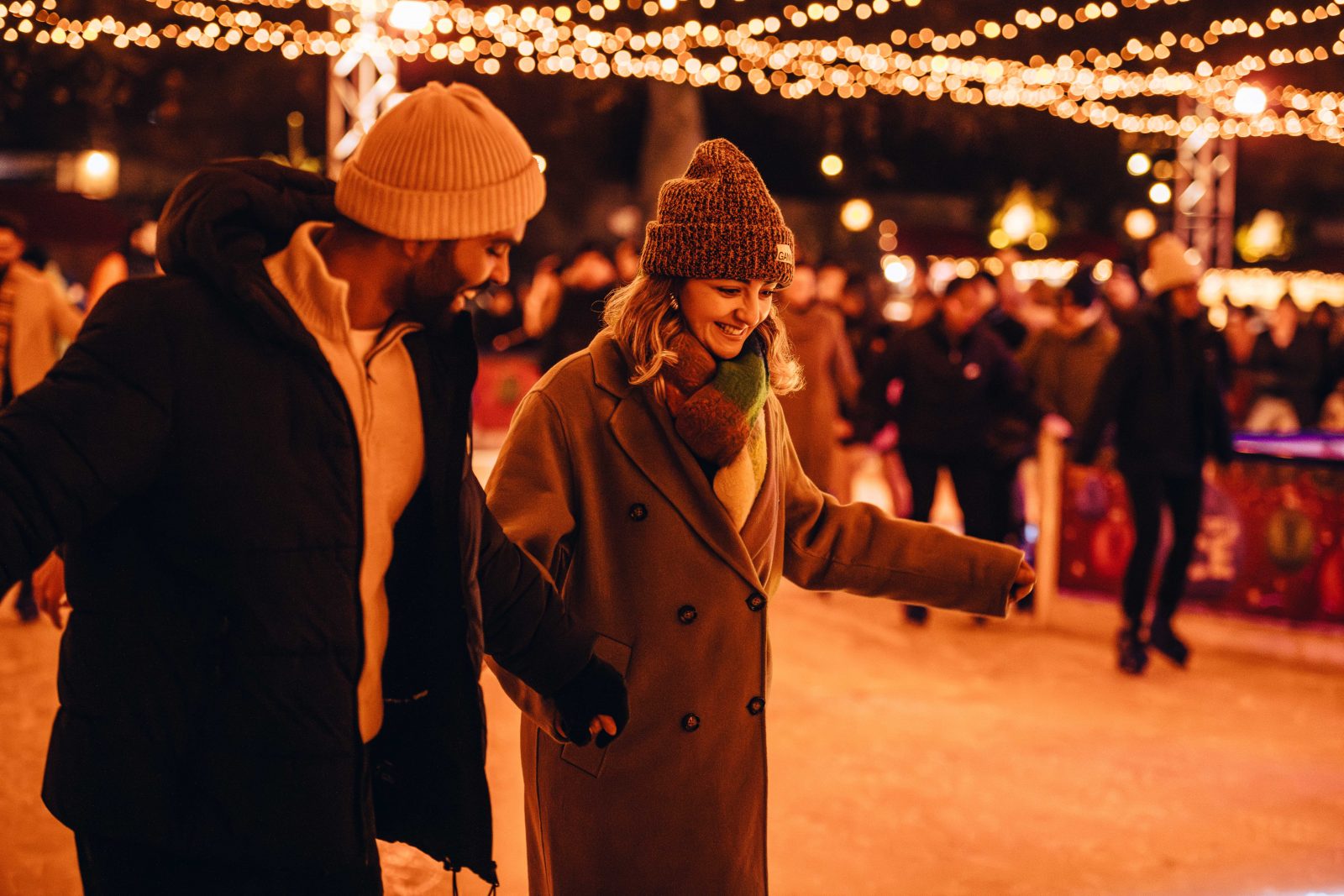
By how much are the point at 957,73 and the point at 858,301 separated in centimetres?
400

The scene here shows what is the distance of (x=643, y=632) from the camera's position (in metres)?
2.56

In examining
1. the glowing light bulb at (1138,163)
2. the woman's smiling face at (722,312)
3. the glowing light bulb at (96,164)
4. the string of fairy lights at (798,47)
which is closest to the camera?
the woman's smiling face at (722,312)

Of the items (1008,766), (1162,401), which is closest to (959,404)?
(1162,401)

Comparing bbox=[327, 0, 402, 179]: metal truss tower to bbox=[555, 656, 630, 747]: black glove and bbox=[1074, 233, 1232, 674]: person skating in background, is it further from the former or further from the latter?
bbox=[555, 656, 630, 747]: black glove

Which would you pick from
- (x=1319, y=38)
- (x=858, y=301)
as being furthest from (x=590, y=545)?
(x=1319, y=38)

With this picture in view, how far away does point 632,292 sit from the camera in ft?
9.14

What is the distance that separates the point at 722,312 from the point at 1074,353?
6155 millimetres

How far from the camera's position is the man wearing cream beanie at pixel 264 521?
174cm

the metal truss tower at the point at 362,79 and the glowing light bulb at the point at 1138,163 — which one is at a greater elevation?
the metal truss tower at the point at 362,79

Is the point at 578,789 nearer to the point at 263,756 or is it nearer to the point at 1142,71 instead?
the point at 263,756

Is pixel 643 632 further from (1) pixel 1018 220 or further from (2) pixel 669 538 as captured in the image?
(1) pixel 1018 220

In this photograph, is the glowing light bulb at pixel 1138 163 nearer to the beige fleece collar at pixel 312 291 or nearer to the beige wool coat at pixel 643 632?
the beige wool coat at pixel 643 632

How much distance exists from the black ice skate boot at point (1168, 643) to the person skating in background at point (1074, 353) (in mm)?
1692

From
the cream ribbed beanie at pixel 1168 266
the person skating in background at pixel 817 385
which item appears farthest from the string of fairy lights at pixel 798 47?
the cream ribbed beanie at pixel 1168 266
